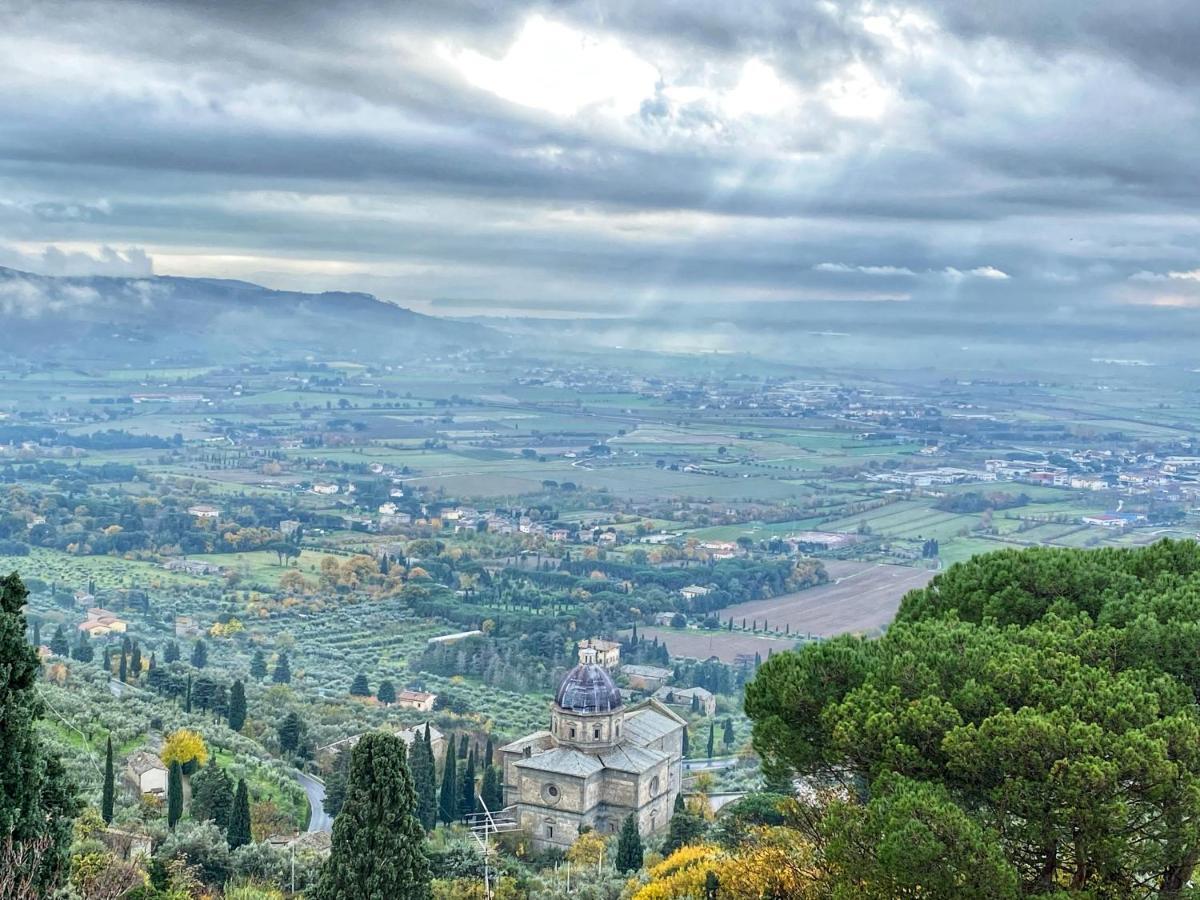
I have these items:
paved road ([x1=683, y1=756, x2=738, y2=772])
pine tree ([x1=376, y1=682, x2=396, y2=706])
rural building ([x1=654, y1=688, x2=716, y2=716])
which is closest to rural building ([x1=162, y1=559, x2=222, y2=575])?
pine tree ([x1=376, y1=682, x2=396, y2=706])

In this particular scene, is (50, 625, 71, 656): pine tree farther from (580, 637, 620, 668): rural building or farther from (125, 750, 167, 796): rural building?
(125, 750, 167, 796): rural building

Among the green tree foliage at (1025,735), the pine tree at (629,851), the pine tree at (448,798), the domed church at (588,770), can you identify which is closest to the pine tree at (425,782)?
the pine tree at (448,798)

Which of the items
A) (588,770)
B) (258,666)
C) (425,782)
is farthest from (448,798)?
(258,666)

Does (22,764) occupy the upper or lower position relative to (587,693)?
upper

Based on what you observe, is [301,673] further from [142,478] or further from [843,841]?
[142,478]

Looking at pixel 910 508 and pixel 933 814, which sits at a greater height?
pixel 933 814

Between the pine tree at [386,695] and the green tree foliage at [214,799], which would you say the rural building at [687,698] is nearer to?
the pine tree at [386,695]

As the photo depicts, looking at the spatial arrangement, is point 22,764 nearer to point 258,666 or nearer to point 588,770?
point 588,770

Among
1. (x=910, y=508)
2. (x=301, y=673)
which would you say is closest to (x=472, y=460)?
(x=910, y=508)
